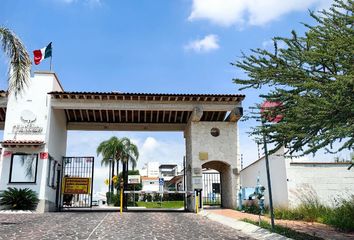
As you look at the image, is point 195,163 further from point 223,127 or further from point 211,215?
point 211,215

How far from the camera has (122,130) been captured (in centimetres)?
2422

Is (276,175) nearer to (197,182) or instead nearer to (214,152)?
(197,182)

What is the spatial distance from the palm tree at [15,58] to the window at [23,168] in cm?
619

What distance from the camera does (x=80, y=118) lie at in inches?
929

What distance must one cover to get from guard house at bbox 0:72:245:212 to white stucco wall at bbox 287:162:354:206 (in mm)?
6784

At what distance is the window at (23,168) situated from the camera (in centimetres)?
1861

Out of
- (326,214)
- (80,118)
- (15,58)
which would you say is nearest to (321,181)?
(326,214)

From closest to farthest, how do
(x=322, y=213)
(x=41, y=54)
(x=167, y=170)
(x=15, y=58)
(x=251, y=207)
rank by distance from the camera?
(x=322, y=213) < (x=15, y=58) < (x=251, y=207) < (x=41, y=54) < (x=167, y=170)

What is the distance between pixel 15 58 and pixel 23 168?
7.40 m

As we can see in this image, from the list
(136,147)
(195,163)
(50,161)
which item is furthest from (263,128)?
(136,147)

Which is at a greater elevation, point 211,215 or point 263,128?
point 263,128

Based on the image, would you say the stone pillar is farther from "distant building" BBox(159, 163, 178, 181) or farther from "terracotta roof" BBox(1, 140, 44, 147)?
"distant building" BBox(159, 163, 178, 181)

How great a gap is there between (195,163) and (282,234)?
1163 centimetres

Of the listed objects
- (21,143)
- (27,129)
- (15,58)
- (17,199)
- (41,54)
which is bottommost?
(17,199)
